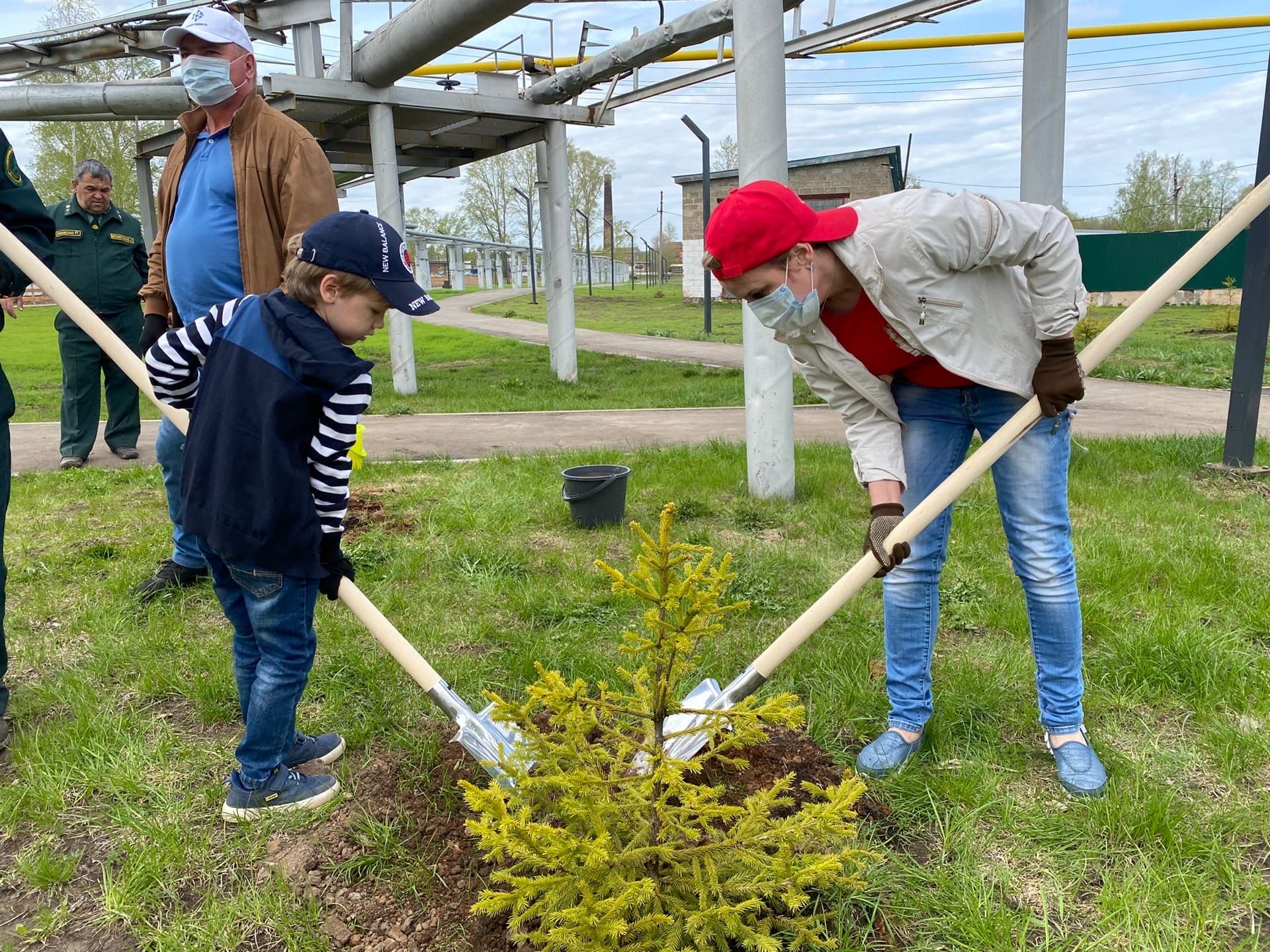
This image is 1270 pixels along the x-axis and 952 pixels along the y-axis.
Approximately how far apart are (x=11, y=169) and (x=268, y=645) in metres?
2.06

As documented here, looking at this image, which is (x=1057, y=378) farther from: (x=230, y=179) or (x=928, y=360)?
(x=230, y=179)

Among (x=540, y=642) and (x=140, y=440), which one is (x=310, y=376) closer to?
(x=540, y=642)

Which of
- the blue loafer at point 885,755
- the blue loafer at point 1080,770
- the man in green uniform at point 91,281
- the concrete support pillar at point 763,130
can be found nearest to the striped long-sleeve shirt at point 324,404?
the blue loafer at point 885,755

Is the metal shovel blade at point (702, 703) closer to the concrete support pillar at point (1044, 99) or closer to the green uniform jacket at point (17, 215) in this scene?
the green uniform jacket at point (17, 215)

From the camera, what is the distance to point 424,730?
119 inches

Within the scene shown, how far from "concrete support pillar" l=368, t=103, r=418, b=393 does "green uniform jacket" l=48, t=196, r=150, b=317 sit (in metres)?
3.24

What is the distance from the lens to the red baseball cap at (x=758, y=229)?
7.34 feet

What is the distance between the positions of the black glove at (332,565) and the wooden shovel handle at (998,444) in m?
1.29

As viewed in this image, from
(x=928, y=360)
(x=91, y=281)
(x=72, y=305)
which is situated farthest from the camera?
(x=91, y=281)

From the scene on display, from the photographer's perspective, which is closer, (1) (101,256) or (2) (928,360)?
(2) (928,360)

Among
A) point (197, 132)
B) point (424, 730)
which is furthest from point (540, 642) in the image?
point (197, 132)

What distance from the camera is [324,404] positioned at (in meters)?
2.29

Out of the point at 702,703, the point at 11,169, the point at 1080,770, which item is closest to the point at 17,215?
the point at 11,169

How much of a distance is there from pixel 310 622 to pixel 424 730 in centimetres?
67
